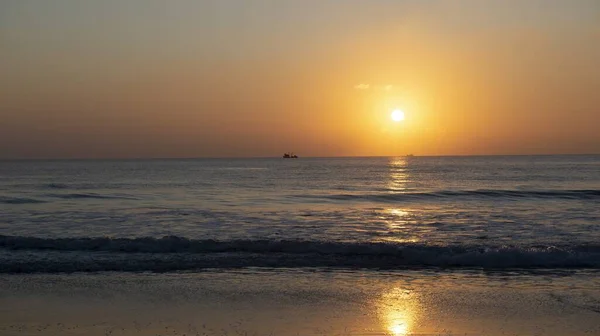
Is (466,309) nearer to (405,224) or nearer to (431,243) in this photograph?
(431,243)

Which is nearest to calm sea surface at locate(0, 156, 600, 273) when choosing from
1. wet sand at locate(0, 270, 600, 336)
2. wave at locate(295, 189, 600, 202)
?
wet sand at locate(0, 270, 600, 336)

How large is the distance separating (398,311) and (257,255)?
660 centimetres

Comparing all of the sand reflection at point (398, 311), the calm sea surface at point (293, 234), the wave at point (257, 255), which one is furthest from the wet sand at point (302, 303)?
the calm sea surface at point (293, 234)

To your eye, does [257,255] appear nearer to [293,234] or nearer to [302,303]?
[293,234]

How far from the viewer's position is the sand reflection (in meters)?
9.05

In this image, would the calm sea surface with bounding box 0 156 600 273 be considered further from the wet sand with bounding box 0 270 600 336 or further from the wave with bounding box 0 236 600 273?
the wet sand with bounding box 0 270 600 336

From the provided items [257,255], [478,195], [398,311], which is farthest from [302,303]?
[478,195]

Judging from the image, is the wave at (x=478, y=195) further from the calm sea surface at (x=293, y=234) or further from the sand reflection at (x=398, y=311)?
the sand reflection at (x=398, y=311)

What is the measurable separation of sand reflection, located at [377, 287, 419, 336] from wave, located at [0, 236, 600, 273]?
3198 mm

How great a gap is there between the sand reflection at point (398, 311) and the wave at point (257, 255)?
3.20m

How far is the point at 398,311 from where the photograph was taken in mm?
10000

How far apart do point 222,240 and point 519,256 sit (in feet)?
31.1

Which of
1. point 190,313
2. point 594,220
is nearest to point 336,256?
point 190,313

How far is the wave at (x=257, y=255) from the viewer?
1451 centimetres
